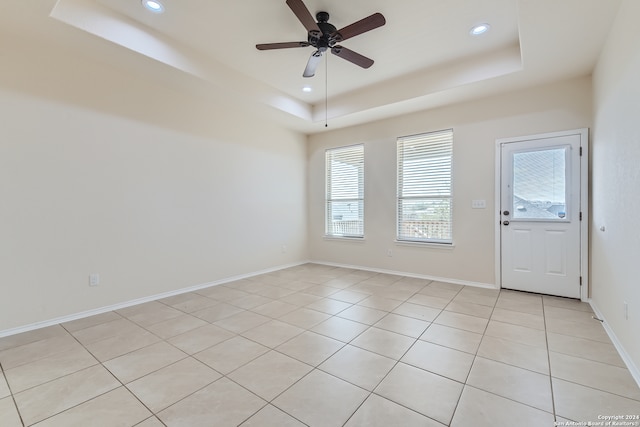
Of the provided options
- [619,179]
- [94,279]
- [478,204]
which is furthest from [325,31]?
[94,279]

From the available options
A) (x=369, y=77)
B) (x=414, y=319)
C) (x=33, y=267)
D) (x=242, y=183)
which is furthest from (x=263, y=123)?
(x=414, y=319)

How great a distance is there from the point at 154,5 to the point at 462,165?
4232 millimetres

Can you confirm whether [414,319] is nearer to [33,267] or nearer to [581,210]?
[581,210]

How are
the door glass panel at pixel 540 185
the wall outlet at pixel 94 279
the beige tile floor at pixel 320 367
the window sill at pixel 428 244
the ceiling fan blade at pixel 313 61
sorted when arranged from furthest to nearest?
the window sill at pixel 428 244 → the door glass panel at pixel 540 185 → the wall outlet at pixel 94 279 → the ceiling fan blade at pixel 313 61 → the beige tile floor at pixel 320 367

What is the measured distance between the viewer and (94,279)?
3.14 meters

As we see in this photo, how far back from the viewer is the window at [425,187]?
4461mm

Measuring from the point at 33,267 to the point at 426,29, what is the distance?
4665 mm

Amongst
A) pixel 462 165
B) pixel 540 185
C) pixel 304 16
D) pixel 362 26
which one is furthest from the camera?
pixel 462 165

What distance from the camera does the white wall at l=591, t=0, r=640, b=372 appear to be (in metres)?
1.97

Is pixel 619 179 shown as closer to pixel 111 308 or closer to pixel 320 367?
pixel 320 367

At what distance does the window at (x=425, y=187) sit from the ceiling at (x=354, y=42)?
64cm

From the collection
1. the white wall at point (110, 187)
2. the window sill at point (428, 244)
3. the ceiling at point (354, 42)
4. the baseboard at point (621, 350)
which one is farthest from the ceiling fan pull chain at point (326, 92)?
the baseboard at point (621, 350)

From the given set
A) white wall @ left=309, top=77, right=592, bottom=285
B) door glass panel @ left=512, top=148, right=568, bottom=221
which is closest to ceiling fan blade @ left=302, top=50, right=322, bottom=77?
white wall @ left=309, top=77, right=592, bottom=285

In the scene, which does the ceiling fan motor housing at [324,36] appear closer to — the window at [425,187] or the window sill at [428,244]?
the window at [425,187]
